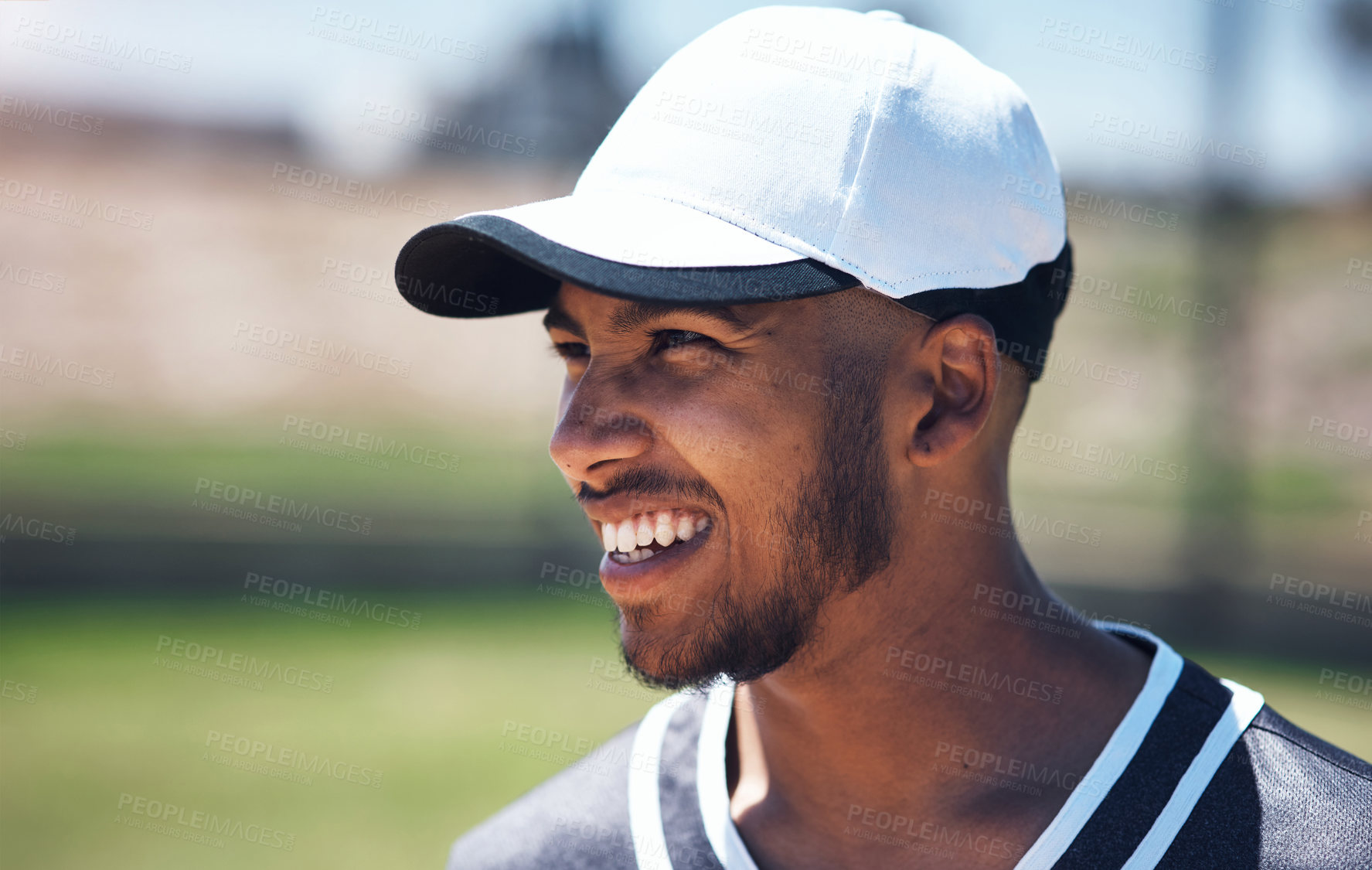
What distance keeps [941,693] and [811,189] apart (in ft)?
2.71

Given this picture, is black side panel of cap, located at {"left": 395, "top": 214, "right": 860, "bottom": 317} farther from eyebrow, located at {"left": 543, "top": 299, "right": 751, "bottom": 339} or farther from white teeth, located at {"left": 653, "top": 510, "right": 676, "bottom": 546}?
white teeth, located at {"left": 653, "top": 510, "right": 676, "bottom": 546}

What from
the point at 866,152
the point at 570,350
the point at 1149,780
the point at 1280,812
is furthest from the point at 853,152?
the point at 1280,812

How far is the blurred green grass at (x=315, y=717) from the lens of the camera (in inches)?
196

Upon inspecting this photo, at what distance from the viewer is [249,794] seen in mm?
5355

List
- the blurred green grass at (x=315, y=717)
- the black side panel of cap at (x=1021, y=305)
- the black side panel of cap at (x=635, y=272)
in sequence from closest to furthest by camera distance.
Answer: the black side panel of cap at (x=635, y=272) < the black side panel of cap at (x=1021, y=305) < the blurred green grass at (x=315, y=717)

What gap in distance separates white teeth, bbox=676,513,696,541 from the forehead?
0.30 m

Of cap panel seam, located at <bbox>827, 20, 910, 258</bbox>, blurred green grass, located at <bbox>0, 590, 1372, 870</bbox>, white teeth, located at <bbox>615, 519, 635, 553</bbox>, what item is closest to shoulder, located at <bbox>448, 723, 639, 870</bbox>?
white teeth, located at <bbox>615, 519, 635, 553</bbox>

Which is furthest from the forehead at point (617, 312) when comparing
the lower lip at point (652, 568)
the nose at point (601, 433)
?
the lower lip at point (652, 568)

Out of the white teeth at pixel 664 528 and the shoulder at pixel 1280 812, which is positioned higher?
the white teeth at pixel 664 528

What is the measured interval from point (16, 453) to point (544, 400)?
5721 millimetres

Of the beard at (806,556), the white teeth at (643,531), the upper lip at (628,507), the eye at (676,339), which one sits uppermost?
the eye at (676,339)

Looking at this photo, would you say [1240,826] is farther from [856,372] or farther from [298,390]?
[298,390]

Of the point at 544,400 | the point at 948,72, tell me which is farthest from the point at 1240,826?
the point at 544,400

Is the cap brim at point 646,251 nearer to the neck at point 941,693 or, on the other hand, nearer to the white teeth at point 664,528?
the white teeth at point 664,528
